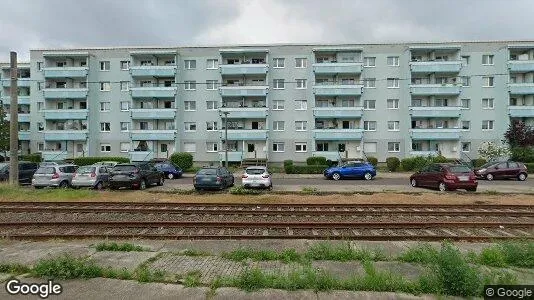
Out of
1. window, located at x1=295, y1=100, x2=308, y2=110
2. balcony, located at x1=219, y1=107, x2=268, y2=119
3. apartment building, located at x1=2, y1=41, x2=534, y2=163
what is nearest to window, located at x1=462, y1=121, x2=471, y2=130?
apartment building, located at x1=2, y1=41, x2=534, y2=163

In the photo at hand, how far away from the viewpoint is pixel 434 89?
42.0 meters

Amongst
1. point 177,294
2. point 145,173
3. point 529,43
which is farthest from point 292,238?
point 529,43

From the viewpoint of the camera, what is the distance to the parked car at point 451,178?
59.0 feet

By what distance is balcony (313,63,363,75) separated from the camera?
4250 cm

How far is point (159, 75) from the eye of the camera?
4441 centimetres

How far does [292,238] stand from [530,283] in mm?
5028

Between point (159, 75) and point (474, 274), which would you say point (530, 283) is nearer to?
point (474, 274)

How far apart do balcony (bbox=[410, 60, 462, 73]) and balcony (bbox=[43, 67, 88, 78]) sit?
45.9m

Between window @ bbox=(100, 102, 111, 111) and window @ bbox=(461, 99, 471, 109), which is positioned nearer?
window @ bbox=(461, 99, 471, 109)

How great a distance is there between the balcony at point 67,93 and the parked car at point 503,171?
48931 mm

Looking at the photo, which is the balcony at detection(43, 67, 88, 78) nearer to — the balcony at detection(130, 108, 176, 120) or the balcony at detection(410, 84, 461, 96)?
the balcony at detection(130, 108, 176, 120)

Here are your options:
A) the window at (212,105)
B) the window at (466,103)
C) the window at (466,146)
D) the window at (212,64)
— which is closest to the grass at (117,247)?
the window at (212,105)

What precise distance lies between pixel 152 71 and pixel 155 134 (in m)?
8.82

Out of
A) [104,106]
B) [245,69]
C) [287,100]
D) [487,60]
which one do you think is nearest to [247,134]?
[287,100]
